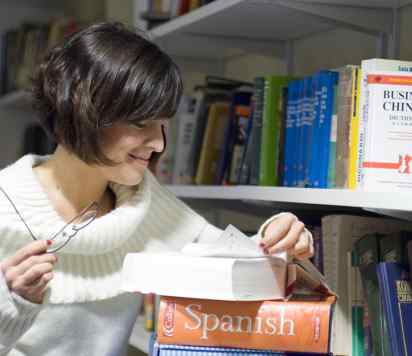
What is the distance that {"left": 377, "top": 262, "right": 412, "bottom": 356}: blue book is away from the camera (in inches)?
50.6

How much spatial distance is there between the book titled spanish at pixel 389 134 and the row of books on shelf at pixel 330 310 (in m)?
0.11

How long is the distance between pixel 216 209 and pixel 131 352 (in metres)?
0.50

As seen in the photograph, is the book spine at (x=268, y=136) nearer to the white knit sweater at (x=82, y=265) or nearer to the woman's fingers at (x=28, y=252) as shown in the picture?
the white knit sweater at (x=82, y=265)

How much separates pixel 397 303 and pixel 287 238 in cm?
22

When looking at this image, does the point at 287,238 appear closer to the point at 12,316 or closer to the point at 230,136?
the point at 12,316

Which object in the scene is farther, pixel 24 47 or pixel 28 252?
pixel 24 47

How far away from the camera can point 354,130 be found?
4.66 feet

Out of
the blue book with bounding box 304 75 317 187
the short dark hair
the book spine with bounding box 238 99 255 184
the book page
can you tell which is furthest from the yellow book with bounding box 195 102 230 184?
the book page

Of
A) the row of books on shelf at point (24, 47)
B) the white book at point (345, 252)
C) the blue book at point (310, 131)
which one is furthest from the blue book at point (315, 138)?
the row of books on shelf at point (24, 47)

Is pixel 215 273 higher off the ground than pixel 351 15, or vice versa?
pixel 351 15

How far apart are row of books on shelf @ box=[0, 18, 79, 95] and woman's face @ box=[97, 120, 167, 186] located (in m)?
1.93

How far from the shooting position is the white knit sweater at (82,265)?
4.71 ft

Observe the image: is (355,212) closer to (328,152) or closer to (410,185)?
(328,152)

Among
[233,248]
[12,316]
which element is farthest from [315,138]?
[12,316]
